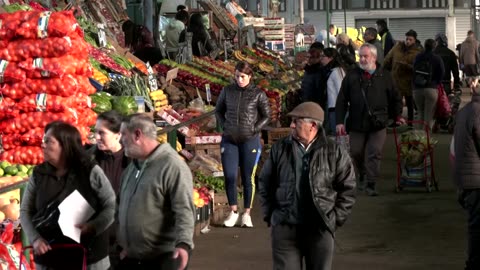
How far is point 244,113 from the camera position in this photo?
13.0 metres

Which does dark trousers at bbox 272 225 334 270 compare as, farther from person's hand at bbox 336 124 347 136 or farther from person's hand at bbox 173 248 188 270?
person's hand at bbox 336 124 347 136

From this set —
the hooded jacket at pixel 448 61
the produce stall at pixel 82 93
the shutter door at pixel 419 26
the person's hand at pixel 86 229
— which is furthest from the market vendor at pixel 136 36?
the shutter door at pixel 419 26

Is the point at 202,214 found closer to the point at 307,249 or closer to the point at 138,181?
the point at 307,249

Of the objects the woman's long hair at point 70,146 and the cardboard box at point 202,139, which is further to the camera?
the cardboard box at point 202,139

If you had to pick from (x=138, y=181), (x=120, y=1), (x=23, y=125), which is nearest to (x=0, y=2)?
(x=23, y=125)

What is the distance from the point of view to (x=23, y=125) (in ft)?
39.4

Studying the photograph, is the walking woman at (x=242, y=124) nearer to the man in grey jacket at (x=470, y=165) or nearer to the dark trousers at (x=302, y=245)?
the man in grey jacket at (x=470, y=165)

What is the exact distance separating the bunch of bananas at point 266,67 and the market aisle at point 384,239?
9.00m

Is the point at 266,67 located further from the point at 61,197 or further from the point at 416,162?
the point at 61,197

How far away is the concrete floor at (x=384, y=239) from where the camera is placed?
441 inches

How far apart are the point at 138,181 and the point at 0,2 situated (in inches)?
365

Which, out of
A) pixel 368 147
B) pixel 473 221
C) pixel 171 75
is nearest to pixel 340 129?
pixel 368 147

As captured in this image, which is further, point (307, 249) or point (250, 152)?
point (250, 152)

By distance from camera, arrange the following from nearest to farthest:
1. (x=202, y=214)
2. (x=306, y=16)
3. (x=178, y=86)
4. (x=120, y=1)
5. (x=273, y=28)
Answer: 1. (x=202, y=214)
2. (x=178, y=86)
3. (x=120, y=1)
4. (x=273, y=28)
5. (x=306, y=16)
